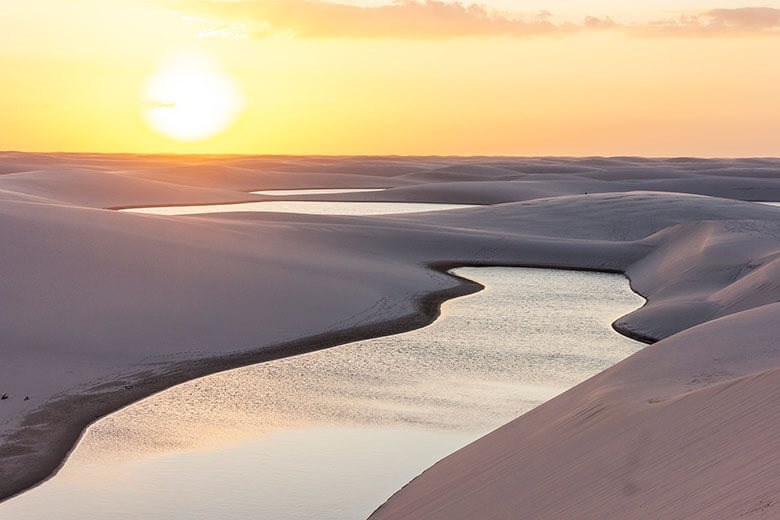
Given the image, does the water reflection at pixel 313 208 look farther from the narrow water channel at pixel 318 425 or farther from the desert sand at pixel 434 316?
the narrow water channel at pixel 318 425

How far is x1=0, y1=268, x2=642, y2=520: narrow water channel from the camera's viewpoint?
34.1 ft

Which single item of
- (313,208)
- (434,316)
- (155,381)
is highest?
(313,208)

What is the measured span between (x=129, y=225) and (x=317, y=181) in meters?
65.3

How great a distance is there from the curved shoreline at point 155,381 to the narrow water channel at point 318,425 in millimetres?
206

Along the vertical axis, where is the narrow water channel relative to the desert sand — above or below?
below

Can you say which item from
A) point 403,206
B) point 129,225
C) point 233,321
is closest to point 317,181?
point 403,206

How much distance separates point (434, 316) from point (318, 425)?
31.9 feet

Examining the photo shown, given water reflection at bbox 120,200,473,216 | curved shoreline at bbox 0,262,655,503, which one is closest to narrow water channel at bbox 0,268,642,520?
curved shoreline at bbox 0,262,655,503

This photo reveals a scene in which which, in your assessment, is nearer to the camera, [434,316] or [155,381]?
[155,381]

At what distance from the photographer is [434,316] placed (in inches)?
898

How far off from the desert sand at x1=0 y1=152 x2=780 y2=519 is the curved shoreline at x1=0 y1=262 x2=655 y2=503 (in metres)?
0.06

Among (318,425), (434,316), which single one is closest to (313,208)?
(434,316)

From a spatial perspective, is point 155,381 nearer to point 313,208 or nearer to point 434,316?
point 434,316

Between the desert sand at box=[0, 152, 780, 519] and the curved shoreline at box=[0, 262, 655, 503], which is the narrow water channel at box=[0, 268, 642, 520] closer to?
the curved shoreline at box=[0, 262, 655, 503]
